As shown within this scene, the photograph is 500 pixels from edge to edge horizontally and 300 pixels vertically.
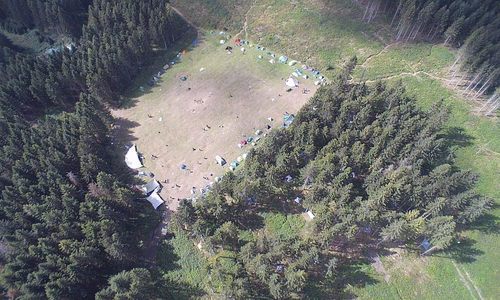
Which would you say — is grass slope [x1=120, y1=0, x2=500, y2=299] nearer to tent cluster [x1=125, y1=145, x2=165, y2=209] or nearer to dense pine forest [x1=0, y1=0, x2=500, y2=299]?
tent cluster [x1=125, y1=145, x2=165, y2=209]

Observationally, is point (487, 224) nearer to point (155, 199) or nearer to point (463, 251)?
point (463, 251)

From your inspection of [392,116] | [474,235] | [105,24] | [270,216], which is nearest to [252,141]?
[270,216]

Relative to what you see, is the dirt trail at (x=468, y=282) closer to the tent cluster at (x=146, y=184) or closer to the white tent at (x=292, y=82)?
the white tent at (x=292, y=82)

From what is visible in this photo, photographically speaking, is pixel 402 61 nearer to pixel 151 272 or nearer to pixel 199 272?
pixel 199 272

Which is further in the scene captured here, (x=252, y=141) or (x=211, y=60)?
(x=211, y=60)

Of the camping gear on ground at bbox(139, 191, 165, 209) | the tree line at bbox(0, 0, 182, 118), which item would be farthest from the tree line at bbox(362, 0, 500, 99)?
the camping gear on ground at bbox(139, 191, 165, 209)

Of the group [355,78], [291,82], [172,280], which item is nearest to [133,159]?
[172,280]

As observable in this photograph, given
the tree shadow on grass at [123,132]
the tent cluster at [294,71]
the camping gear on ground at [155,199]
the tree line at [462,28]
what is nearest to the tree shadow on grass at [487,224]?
the tree line at [462,28]
